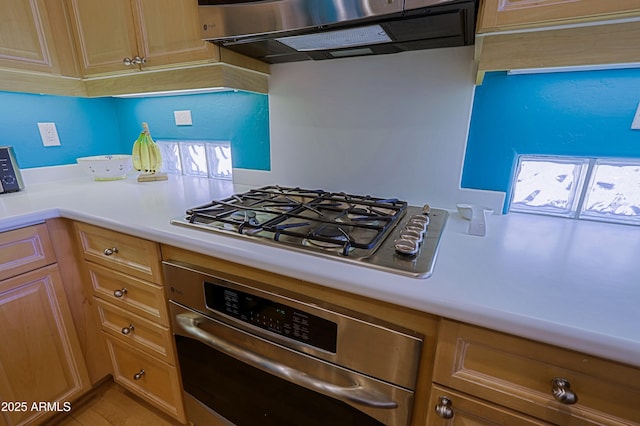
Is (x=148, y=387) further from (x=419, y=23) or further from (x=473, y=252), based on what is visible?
(x=419, y=23)

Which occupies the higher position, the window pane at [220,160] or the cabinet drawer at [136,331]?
the window pane at [220,160]

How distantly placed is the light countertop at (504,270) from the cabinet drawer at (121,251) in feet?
0.18

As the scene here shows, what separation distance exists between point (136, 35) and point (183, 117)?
49 centimetres

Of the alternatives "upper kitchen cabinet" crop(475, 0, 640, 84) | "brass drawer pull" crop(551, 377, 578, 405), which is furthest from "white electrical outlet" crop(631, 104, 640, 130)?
"brass drawer pull" crop(551, 377, 578, 405)

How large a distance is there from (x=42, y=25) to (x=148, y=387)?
60.5 inches

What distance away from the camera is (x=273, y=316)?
0.75 metres

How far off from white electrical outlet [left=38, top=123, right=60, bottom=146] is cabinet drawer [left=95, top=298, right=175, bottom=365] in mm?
925

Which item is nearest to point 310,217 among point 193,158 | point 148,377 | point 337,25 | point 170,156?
point 337,25

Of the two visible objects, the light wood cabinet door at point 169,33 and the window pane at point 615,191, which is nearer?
the window pane at point 615,191

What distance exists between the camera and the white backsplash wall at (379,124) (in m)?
1.01

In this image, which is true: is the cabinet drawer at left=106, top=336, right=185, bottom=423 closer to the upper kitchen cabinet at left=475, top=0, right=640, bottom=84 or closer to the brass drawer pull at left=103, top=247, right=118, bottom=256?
the brass drawer pull at left=103, top=247, right=118, bottom=256

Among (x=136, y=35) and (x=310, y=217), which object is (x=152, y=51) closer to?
(x=136, y=35)

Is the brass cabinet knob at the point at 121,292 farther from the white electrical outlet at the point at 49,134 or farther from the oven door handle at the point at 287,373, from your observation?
the white electrical outlet at the point at 49,134

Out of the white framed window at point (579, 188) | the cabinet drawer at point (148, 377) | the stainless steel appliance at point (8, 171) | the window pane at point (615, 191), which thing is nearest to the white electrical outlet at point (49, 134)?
the stainless steel appliance at point (8, 171)
